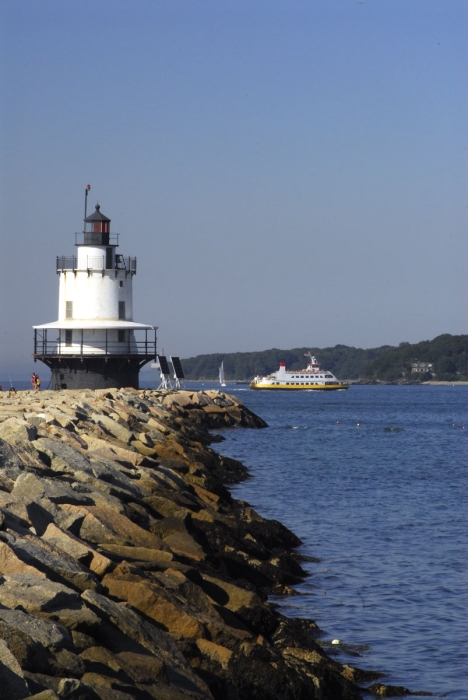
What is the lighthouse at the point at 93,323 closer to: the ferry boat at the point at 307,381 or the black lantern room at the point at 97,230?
the black lantern room at the point at 97,230

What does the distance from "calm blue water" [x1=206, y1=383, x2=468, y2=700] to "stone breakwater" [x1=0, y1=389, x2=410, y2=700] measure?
531 mm

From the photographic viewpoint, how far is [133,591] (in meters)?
7.23

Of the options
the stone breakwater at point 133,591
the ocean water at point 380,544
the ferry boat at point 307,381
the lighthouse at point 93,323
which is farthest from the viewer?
the ferry boat at point 307,381

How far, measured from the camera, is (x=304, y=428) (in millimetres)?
43906

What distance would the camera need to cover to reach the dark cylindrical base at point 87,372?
116 feet

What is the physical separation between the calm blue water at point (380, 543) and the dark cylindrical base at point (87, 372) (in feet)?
16.4

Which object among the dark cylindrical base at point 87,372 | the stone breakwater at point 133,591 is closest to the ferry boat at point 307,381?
the dark cylindrical base at point 87,372

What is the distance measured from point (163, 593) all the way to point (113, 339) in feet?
93.3

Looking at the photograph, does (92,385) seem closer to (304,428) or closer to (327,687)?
(304,428)

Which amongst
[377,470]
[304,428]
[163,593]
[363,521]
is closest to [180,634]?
[163,593]

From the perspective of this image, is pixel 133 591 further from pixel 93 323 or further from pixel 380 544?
pixel 93 323

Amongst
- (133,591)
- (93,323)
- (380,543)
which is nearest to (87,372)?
(93,323)

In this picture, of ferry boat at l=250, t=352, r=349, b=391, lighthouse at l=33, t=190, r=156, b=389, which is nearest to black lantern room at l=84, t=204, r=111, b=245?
lighthouse at l=33, t=190, r=156, b=389

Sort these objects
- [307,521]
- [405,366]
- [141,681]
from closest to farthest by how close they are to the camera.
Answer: [141,681]
[307,521]
[405,366]
